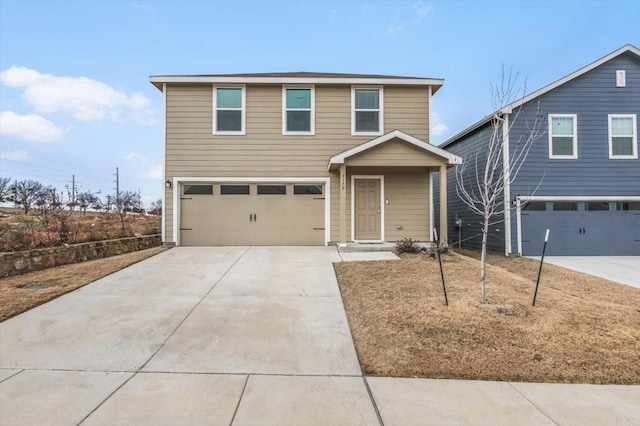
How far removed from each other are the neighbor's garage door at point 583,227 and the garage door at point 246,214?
23.8ft

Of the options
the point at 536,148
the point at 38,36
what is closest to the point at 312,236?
the point at 536,148

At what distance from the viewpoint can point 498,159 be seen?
7852 millimetres

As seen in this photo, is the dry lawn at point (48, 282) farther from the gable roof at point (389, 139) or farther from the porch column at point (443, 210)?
the porch column at point (443, 210)

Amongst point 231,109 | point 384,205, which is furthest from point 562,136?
point 231,109

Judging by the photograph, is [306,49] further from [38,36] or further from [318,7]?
[38,36]

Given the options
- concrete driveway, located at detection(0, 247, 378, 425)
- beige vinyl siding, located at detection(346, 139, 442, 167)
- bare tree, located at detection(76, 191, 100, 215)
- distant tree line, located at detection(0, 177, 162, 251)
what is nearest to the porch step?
beige vinyl siding, located at detection(346, 139, 442, 167)

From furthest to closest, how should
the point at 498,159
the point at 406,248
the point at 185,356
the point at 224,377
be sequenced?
the point at 406,248, the point at 498,159, the point at 185,356, the point at 224,377

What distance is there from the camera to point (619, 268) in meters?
8.74

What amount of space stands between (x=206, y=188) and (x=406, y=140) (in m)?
6.33

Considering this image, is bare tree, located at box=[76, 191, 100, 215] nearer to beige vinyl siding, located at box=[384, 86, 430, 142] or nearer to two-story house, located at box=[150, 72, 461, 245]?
two-story house, located at box=[150, 72, 461, 245]

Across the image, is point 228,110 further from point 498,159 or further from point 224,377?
point 224,377

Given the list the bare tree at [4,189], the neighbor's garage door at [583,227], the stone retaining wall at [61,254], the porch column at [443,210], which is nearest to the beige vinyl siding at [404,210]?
the porch column at [443,210]

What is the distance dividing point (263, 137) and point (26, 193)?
31.0 ft

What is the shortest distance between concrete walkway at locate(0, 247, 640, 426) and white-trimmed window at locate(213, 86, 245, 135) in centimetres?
633
